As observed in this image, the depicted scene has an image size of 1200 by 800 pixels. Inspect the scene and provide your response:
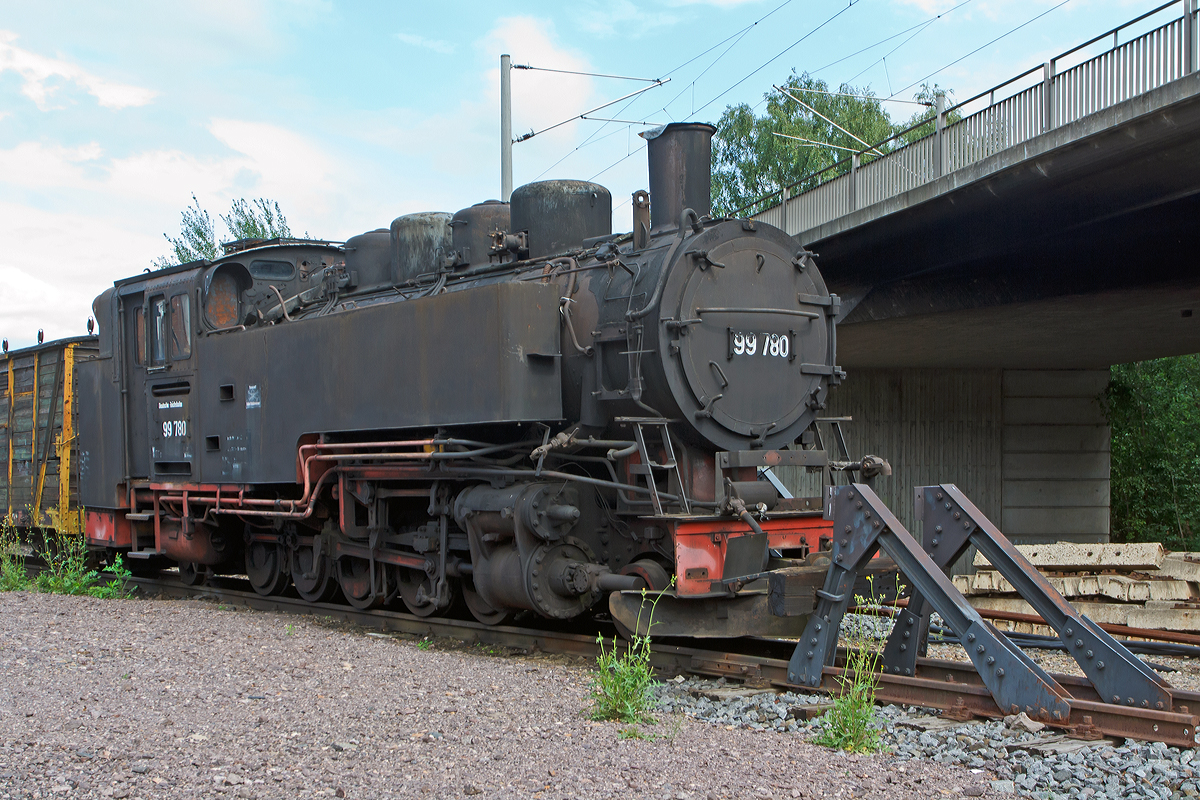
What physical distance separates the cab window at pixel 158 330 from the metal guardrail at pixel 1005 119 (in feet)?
24.4

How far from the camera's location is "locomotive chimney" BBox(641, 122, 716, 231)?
7180 mm

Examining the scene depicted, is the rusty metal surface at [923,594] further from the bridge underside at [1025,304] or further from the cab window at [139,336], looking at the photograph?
the cab window at [139,336]

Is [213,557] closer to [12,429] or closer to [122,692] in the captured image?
[122,692]

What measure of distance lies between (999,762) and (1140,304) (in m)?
9.41

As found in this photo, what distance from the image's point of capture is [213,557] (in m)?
10.1

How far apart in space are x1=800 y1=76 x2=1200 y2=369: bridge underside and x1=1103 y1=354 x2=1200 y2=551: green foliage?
751cm

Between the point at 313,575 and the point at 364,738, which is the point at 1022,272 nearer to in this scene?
the point at 313,575

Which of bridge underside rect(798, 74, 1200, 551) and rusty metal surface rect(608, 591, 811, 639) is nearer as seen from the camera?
rusty metal surface rect(608, 591, 811, 639)

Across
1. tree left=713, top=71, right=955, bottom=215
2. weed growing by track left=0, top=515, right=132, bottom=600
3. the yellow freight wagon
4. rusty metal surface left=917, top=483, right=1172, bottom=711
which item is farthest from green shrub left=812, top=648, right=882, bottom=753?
tree left=713, top=71, right=955, bottom=215

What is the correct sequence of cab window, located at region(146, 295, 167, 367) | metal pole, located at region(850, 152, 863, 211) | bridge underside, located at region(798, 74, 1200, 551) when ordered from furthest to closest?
metal pole, located at region(850, 152, 863, 211) < cab window, located at region(146, 295, 167, 367) < bridge underside, located at region(798, 74, 1200, 551)

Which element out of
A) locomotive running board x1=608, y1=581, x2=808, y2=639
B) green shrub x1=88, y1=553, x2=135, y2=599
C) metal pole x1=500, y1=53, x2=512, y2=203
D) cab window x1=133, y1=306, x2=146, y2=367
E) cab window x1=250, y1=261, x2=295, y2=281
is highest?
metal pole x1=500, y1=53, x2=512, y2=203

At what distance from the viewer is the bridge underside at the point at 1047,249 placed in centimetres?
838

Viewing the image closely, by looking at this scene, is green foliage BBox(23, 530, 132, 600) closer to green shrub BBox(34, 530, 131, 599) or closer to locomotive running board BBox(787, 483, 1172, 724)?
green shrub BBox(34, 530, 131, 599)

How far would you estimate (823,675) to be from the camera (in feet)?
17.6
